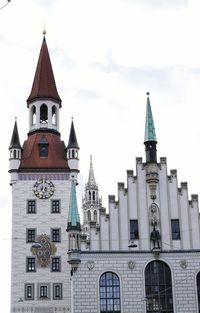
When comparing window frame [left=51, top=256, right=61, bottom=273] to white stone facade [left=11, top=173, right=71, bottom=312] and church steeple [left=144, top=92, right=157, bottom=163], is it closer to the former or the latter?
white stone facade [left=11, top=173, right=71, bottom=312]

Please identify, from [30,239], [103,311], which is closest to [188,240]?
[103,311]

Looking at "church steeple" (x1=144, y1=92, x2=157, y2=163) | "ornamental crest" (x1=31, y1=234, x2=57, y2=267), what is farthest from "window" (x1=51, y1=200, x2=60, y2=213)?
"church steeple" (x1=144, y1=92, x2=157, y2=163)

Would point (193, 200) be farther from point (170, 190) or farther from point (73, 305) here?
point (73, 305)

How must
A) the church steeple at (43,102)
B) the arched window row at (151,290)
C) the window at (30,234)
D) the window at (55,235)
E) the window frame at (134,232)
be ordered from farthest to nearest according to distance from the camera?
1. the church steeple at (43,102)
2. the window at (55,235)
3. the window at (30,234)
4. the window frame at (134,232)
5. the arched window row at (151,290)

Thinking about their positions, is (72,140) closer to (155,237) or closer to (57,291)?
(57,291)

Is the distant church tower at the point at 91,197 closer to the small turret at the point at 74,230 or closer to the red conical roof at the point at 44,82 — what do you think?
the red conical roof at the point at 44,82

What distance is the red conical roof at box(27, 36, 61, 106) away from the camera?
62.6 meters

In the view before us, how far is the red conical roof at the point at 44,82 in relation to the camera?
205 ft

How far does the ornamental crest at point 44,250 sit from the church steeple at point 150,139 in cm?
1242

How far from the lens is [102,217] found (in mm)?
48531

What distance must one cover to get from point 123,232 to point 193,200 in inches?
234

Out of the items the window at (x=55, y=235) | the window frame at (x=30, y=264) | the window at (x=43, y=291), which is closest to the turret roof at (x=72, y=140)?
the window at (x=55, y=235)

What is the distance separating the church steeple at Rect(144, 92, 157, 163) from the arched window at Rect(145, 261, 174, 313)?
8200mm

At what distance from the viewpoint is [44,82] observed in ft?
209
